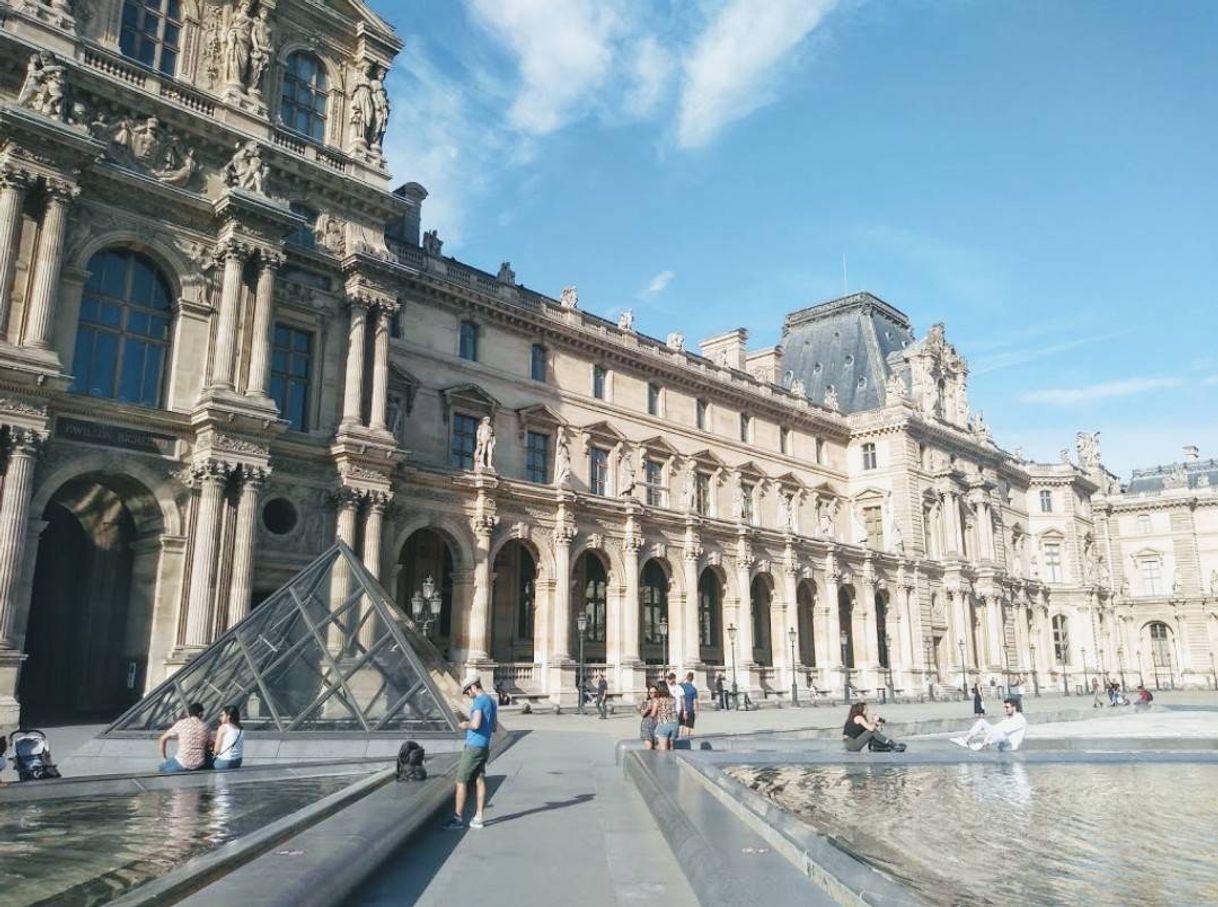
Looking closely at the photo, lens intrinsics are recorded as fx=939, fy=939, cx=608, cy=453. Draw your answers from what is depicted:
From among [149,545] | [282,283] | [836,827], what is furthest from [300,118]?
[836,827]

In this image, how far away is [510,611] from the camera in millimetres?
37219

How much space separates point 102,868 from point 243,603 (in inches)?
690

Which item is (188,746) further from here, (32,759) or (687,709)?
(687,709)

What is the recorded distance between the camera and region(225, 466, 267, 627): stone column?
2405 cm

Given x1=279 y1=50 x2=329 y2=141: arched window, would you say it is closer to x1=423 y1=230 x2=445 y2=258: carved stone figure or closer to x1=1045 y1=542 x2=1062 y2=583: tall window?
x1=423 y1=230 x2=445 y2=258: carved stone figure

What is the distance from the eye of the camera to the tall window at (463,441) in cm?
3566

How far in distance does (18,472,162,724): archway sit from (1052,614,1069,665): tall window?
62.2 metres

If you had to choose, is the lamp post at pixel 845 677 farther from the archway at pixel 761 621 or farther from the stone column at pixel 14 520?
the stone column at pixel 14 520

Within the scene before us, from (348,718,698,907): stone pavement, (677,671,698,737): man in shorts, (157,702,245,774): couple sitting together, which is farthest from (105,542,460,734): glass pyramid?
(677,671,698,737): man in shorts

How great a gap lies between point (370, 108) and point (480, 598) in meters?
16.9

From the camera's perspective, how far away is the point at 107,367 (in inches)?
953

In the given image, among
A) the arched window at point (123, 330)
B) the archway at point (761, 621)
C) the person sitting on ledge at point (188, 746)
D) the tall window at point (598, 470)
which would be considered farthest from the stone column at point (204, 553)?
the archway at point (761, 621)

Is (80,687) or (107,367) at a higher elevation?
(107,367)

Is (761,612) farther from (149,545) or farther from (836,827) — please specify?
(836,827)
